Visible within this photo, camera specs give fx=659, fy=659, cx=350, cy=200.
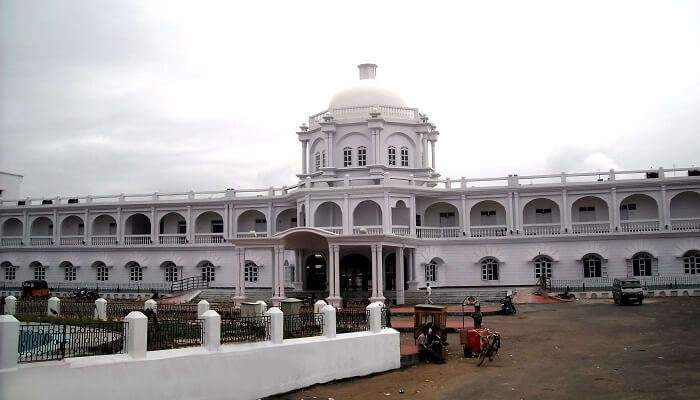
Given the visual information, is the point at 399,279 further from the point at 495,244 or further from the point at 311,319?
the point at 311,319

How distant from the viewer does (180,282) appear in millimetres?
44312

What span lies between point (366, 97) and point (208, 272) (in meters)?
15.6

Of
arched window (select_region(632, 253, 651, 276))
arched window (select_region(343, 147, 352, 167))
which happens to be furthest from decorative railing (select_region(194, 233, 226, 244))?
arched window (select_region(632, 253, 651, 276))

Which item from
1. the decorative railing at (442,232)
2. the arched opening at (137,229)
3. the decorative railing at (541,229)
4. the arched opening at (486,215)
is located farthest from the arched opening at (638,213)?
the arched opening at (137,229)

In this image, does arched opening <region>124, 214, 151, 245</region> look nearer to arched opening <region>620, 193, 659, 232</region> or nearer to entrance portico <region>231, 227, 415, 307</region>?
entrance portico <region>231, 227, 415, 307</region>

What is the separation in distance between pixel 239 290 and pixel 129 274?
16038 millimetres


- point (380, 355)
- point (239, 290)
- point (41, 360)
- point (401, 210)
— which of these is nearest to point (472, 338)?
point (380, 355)

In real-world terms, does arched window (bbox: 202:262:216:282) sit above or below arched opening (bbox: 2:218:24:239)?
below

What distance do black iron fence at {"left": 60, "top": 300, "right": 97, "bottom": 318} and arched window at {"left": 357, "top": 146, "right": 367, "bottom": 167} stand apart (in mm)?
21001

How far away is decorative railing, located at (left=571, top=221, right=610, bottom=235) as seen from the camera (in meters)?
38.6

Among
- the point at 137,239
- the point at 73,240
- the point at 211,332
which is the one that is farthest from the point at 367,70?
the point at 211,332

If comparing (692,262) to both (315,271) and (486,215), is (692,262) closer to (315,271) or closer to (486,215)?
(486,215)

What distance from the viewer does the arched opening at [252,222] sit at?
4534 centimetres

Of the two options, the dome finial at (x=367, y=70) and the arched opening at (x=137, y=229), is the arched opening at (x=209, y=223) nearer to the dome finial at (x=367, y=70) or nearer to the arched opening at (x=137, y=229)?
the arched opening at (x=137, y=229)
